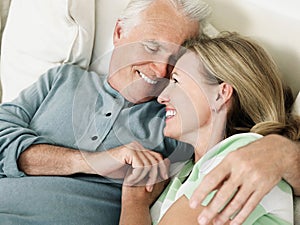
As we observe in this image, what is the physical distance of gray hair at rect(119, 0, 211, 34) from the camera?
5.16ft

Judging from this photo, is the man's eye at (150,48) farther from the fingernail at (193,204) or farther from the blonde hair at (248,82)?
the fingernail at (193,204)

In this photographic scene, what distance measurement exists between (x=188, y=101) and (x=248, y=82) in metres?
0.15

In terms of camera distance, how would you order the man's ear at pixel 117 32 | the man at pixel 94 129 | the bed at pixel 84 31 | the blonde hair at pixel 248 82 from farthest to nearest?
the man's ear at pixel 117 32
the bed at pixel 84 31
the man at pixel 94 129
the blonde hair at pixel 248 82

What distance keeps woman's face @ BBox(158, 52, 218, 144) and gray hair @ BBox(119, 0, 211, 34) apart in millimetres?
196

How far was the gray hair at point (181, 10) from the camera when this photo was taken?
1.57 m

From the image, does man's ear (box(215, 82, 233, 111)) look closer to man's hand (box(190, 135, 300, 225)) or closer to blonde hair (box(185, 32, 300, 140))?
blonde hair (box(185, 32, 300, 140))

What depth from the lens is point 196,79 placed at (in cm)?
135

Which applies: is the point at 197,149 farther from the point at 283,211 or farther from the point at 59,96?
the point at 59,96

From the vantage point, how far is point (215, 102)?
1344mm

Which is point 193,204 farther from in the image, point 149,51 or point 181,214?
point 149,51

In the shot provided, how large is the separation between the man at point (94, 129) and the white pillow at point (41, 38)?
0.10 metres

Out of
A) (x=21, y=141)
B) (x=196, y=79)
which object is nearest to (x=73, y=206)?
(x=21, y=141)

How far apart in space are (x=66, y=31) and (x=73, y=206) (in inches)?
22.0

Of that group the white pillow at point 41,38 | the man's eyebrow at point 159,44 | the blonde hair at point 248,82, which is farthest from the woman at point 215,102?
the white pillow at point 41,38
